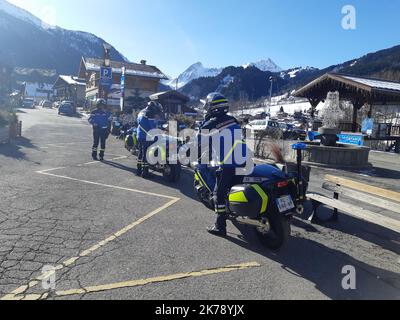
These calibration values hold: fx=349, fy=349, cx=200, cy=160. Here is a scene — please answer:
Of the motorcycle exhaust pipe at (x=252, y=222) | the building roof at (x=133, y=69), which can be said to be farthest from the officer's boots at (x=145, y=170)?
the building roof at (x=133, y=69)

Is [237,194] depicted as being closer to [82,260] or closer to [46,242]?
[82,260]

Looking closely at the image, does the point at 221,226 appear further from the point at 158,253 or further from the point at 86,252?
the point at 86,252

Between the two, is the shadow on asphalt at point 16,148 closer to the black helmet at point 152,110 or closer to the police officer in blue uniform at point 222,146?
the black helmet at point 152,110

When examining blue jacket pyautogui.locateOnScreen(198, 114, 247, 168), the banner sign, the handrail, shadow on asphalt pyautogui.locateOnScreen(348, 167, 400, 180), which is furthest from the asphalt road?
the banner sign

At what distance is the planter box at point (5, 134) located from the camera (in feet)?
46.5

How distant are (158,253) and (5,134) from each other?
1238 centimetres

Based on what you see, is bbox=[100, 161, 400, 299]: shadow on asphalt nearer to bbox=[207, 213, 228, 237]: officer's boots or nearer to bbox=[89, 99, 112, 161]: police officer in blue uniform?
bbox=[207, 213, 228, 237]: officer's boots

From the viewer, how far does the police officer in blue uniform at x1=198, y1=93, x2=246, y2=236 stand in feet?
18.1

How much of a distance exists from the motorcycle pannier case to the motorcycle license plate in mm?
202

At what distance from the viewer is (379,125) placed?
23.4m

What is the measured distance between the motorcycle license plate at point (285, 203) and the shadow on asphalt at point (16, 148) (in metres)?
9.43

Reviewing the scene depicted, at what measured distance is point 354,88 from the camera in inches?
934
